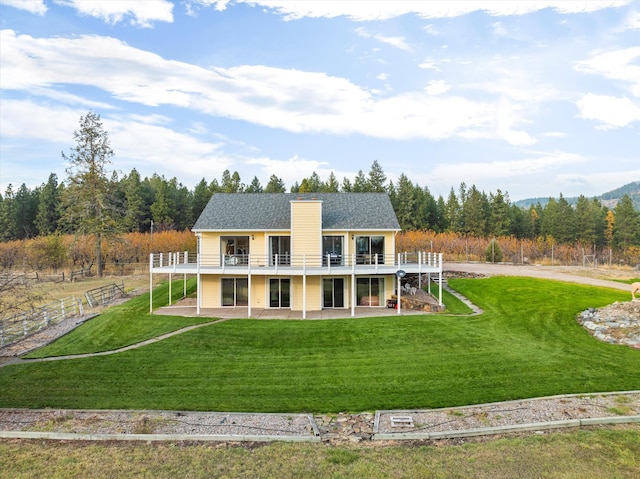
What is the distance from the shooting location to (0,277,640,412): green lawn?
994cm

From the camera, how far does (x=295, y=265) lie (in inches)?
785

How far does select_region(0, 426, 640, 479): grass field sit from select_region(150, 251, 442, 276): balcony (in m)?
11.4

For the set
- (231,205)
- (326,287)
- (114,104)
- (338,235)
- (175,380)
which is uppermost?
(114,104)

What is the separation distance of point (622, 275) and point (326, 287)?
81.4 ft

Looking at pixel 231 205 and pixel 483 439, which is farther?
pixel 231 205

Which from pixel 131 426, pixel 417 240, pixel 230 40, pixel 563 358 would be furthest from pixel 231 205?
pixel 417 240

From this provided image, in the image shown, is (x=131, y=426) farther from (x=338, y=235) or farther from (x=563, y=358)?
(x=338, y=235)

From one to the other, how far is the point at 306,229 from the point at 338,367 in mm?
9409

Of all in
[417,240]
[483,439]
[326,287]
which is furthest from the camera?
[417,240]

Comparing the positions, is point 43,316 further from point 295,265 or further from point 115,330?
point 295,265

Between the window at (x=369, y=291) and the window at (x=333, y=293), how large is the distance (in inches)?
36.1

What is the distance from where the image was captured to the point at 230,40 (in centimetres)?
2189

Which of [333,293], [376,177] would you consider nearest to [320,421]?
[333,293]

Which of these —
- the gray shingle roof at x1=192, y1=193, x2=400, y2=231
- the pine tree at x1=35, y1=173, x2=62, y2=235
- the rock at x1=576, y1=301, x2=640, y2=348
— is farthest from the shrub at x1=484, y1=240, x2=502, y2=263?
the pine tree at x1=35, y1=173, x2=62, y2=235
